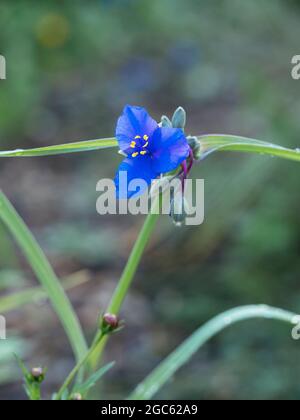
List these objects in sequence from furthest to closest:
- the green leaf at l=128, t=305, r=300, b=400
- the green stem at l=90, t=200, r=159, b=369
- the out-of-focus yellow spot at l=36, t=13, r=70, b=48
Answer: the out-of-focus yellow spot at l=36, t=13, r=70, b=48, the green leaf at l=128, t=305, r=300, b=400, the green stem at l=90, t=200, r=159, b=369

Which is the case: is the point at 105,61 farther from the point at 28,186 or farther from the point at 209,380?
the point at 209,380

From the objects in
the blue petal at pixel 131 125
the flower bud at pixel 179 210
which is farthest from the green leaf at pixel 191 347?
the blue petal at pixel 131 125

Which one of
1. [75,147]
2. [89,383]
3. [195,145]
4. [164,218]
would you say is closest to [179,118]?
[195,145]

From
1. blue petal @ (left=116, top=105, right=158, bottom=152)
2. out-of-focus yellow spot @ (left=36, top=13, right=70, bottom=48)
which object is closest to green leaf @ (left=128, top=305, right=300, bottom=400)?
blue petal @ (left=116, top=105, right=158, bottom=152)

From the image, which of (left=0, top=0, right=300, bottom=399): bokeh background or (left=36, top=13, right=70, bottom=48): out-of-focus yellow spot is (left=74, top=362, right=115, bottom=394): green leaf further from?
(left=36, top=13, right=70, bottom=48): out-of-focus yellow spot

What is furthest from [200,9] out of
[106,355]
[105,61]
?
[106,355]

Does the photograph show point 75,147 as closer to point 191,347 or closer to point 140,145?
point 140,145
